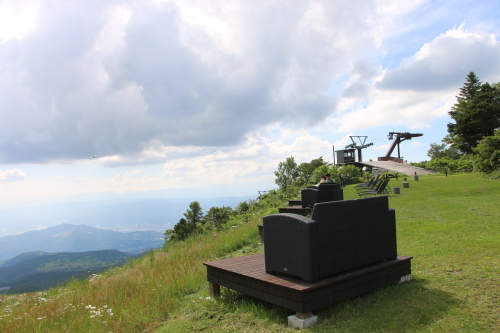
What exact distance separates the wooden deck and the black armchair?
4.60 metres

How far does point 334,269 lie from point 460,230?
17.5 ft

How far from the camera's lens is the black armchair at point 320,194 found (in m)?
9.60

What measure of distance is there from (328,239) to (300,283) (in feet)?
1.94

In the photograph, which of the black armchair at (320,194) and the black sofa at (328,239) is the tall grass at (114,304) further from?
the black armchair at (320,194)

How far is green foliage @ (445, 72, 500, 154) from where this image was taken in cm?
4244

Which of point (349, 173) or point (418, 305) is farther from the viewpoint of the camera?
point (349, 173)

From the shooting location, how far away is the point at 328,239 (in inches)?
163

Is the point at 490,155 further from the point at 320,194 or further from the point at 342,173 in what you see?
the point at 320,194

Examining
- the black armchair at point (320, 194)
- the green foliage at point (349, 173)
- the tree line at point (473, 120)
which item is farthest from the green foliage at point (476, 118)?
the black armchair at point (320, 194)

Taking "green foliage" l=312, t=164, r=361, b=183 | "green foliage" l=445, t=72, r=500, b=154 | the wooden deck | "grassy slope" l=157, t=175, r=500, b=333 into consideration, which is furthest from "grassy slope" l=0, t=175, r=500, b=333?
"green foliage" l=445, t=72, r=500, b=154

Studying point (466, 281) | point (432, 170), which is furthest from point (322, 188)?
point (432, 170)

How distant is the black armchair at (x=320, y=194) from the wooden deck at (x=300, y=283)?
4597 mm

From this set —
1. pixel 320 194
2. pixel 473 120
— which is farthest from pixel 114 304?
pixel 473 120

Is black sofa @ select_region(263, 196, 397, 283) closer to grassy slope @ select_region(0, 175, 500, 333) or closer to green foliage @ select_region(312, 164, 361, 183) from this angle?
grassy slope @ select_region(0, 175, 500, 333)
